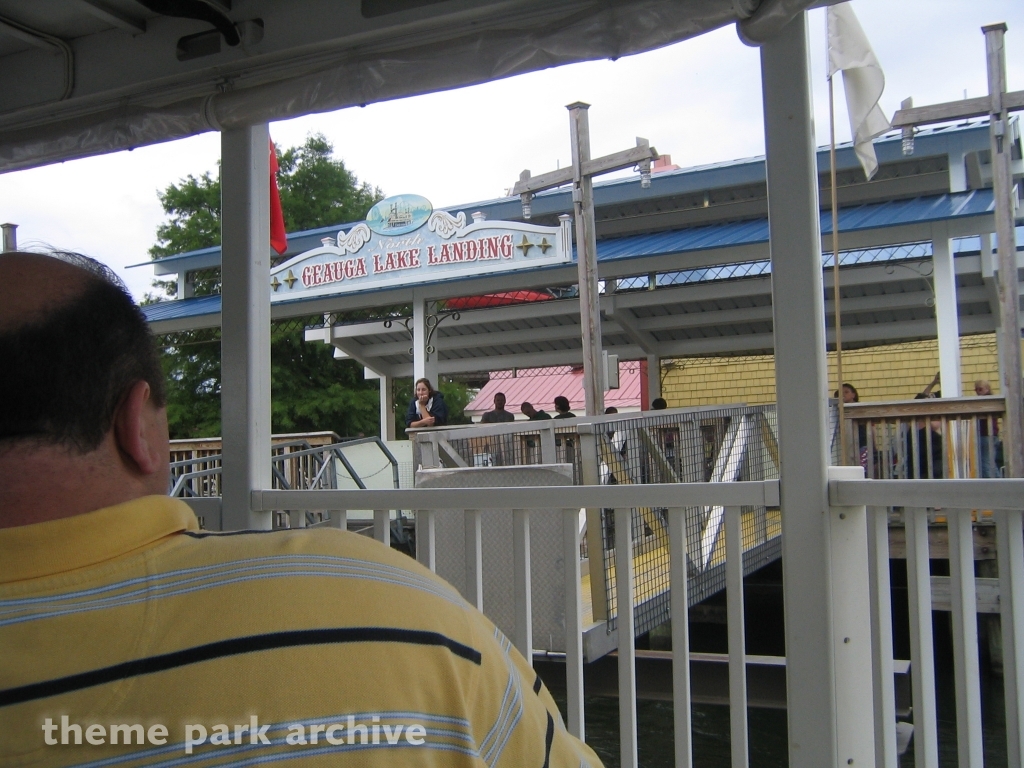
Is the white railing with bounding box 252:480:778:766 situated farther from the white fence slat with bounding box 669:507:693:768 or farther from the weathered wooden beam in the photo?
the weathered wooden beam

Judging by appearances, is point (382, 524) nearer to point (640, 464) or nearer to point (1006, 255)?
point (640, 464)

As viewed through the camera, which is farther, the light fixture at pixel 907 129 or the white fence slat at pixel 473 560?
the light fixture at pixel 907 129

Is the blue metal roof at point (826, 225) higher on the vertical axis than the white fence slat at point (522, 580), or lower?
higher

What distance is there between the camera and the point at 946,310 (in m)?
8.58

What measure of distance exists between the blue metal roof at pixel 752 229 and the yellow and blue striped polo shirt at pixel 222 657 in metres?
9.25

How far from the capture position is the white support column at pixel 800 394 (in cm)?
195

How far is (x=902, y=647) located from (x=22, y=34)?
24.3ft

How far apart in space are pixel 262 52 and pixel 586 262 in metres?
6.22

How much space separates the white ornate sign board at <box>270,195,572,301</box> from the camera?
1060 cm

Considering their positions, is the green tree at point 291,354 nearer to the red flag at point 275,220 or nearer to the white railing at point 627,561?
the red flag at point 275,220

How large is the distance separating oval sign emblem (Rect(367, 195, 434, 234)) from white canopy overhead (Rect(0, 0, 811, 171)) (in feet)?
26.2

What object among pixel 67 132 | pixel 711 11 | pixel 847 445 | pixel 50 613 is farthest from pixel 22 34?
pixel 847 445

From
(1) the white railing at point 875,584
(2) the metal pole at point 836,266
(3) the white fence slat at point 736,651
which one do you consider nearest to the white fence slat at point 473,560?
(1) the white railing at point 875,584

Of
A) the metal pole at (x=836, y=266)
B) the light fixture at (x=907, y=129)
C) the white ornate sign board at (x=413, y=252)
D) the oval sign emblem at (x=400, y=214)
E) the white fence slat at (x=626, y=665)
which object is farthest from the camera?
the oval sign emblem at (x=400, y=214)
